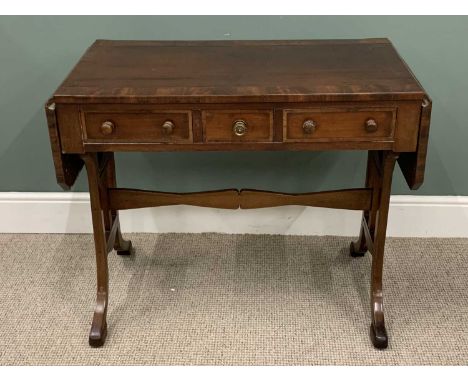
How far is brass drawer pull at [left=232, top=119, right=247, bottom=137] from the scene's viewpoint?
168cm

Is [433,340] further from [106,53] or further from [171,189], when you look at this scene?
[106,53]

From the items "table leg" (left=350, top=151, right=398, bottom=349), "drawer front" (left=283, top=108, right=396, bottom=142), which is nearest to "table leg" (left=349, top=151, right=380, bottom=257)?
"table leg" (left=350, top=151, right=398, bottom=349)

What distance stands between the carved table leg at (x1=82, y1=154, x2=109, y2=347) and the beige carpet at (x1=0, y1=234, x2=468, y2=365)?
2.0 inches

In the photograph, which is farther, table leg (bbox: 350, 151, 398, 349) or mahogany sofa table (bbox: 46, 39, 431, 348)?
table leg (bbox: 350, 151, 398, 349)

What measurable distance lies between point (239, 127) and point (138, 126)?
27cm

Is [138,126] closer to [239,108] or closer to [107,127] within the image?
[107,127]

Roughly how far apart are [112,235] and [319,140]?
2.76 ft

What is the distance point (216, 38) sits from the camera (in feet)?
7.33

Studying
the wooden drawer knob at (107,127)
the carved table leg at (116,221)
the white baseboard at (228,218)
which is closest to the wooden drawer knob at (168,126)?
the wooden drawer knob at (107,127)

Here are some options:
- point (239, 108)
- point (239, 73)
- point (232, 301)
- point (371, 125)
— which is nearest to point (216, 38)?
point (239, 73)

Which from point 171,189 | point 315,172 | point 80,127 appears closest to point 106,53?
point 80,127

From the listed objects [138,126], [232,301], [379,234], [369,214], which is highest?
[138,126]

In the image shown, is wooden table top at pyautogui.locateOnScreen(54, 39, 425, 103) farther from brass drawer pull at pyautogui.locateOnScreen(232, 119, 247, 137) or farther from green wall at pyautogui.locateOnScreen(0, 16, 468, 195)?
green wall at pyautogui.locateOnScreen(0, 16, 468, 195)

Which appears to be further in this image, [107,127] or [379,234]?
[379,234]
